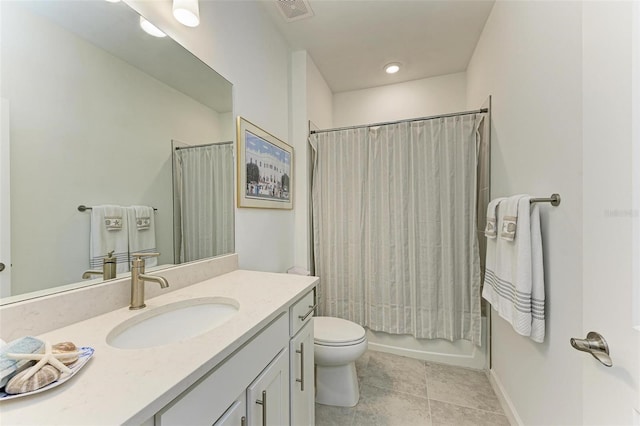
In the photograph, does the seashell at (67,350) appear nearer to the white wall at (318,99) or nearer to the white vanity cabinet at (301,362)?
the white vanity cabinet at (301,362)

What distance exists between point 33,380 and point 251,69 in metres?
1.75

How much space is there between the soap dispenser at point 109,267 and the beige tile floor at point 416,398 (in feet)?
4.48

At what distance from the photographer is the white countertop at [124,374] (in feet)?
1.35

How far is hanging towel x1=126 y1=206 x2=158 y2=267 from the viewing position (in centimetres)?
98

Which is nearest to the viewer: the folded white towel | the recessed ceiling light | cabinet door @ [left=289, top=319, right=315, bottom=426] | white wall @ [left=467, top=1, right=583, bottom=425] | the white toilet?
white wall @ [left=467, top=1, right=583, bottom=425]

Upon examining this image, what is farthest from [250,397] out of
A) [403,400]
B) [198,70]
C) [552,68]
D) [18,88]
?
[552,68]

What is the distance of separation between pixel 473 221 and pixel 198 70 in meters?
2.06

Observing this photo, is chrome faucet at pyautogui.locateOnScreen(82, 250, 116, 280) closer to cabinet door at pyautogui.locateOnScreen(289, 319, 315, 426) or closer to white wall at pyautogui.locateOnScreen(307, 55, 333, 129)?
cabinet door at pyautogui.locateOnScreen(289, 319, 315, 426)

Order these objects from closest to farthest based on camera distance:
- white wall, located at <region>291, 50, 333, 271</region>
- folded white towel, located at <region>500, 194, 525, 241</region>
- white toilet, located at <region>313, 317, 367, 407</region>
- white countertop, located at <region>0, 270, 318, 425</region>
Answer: white countertop, located at <region>0, 270, 318, 425</region>
folded white towel, located at <region>500, 194, 525, 241</region>
white toilet, located at <region>313, 317, 367, 407</region>
white wall, located at <region>291, 50, 333, 271</region>

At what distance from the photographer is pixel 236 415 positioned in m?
0.71

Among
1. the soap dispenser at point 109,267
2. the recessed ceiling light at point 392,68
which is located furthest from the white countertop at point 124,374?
the recessed ceiling light at point 392,68

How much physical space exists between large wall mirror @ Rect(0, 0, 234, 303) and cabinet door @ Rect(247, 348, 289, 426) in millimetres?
648

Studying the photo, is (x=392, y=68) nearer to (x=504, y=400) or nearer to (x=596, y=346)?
(x=596, y=346)

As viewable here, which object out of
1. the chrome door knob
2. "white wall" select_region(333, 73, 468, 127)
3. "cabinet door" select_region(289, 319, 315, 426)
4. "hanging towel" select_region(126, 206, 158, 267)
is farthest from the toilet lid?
"white wall" select_region(333, 73, 468, 127)
